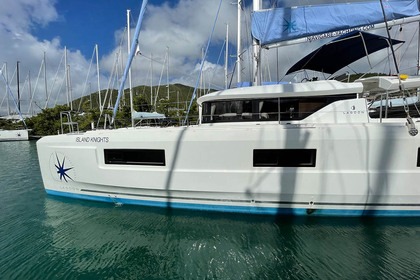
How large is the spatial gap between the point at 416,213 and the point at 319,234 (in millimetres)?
2261

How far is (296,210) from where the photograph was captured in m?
5.58

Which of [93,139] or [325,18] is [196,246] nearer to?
[93,139]

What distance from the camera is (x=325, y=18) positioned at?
6.61 meters

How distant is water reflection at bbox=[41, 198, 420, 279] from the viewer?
389cm

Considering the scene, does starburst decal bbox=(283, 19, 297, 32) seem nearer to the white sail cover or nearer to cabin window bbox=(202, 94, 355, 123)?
the white sail cover

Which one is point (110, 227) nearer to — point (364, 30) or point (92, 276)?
point (92, 276)

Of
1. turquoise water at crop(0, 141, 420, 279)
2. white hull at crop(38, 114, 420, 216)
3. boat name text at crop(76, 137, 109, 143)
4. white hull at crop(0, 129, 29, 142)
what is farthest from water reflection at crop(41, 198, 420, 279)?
white hull at crop(0, 129, 29, 142)

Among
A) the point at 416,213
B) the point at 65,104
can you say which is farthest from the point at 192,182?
the point at 65,104

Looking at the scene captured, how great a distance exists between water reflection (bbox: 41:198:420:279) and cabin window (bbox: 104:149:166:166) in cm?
116

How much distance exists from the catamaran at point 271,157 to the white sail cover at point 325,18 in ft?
0.21

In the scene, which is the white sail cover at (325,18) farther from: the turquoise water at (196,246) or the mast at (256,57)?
the turquoise water at (196,246)

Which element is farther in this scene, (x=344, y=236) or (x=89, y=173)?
(x=89, y=173)

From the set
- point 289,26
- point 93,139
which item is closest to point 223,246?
point 93,139

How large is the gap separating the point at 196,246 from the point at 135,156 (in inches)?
103
